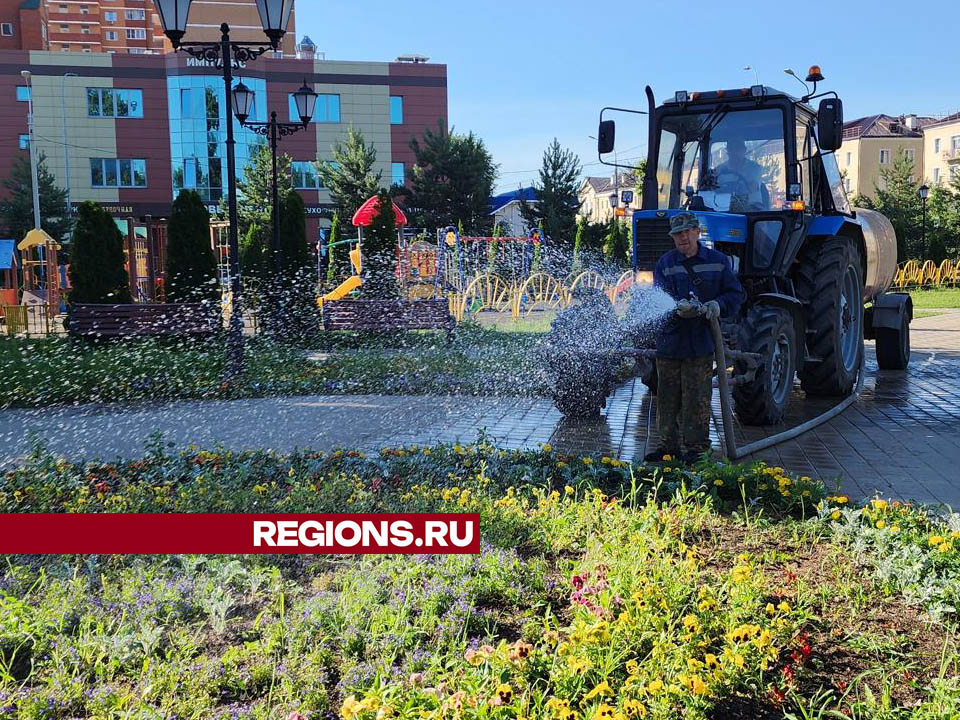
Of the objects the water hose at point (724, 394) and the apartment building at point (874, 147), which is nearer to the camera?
the water hose at point (724, 394)

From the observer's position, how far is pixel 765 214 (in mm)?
8289

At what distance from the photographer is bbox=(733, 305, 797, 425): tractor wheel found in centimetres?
753

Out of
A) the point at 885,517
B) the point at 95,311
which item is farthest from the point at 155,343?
the point at 885,517

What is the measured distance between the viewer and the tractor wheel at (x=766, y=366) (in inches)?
297

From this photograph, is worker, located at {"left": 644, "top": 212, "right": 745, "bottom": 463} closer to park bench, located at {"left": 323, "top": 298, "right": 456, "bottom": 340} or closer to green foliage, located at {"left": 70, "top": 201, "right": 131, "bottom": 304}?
park bench, located at {"left": 323, "top": 298, "right": 456, "bottom": 340}

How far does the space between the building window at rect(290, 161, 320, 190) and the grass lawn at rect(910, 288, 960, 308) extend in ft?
103

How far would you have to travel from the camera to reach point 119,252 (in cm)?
1524

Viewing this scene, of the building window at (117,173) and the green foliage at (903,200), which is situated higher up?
the building window at (117,173)

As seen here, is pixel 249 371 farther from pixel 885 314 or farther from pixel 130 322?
pixel 885 314

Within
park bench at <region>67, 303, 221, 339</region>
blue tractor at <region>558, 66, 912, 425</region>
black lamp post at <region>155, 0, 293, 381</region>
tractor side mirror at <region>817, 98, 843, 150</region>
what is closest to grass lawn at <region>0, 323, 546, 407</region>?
park bench at <region>67, 303, 221, 339</region>

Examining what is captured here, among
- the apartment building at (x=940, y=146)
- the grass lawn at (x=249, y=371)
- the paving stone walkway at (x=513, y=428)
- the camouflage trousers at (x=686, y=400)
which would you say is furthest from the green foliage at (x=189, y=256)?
the apartment building at (x=940, y=146)

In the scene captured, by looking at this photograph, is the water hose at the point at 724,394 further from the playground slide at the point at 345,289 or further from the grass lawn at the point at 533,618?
the playground slide at the point at 345,289

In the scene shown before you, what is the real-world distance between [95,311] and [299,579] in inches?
415

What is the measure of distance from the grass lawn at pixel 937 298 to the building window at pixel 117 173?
38378 millimetres
